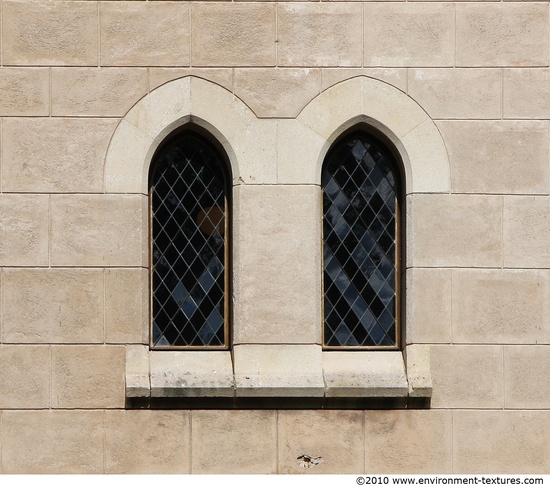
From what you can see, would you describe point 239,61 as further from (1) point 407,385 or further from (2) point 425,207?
(1) point 407,385

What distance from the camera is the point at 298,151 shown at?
1012cm

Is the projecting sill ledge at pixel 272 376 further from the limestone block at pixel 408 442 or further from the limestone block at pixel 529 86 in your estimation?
the limestone block at pixel 529 86

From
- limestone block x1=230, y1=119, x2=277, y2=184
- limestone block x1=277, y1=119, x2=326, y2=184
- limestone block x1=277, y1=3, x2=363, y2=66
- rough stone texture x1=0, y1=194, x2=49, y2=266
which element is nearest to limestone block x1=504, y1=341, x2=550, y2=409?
limestone block x1=277, y1=119, x2=326, y2=184

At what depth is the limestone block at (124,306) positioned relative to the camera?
32.5 ft

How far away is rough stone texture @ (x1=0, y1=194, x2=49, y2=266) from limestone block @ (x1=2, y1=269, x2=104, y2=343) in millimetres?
102

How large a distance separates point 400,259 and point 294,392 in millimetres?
1397

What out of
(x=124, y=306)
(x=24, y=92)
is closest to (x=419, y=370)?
(x=124, y=306)

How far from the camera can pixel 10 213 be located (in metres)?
9.97

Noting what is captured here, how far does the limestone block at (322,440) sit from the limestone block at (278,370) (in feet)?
0.70

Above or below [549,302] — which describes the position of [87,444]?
below

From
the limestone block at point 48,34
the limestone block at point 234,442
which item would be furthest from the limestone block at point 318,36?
the limestone block at point 234,442

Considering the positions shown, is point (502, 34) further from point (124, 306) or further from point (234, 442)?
point (234, 442)

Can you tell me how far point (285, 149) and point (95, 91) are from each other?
5.16 feet

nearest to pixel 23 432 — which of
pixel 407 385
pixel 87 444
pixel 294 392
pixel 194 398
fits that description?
pixel 87 444
